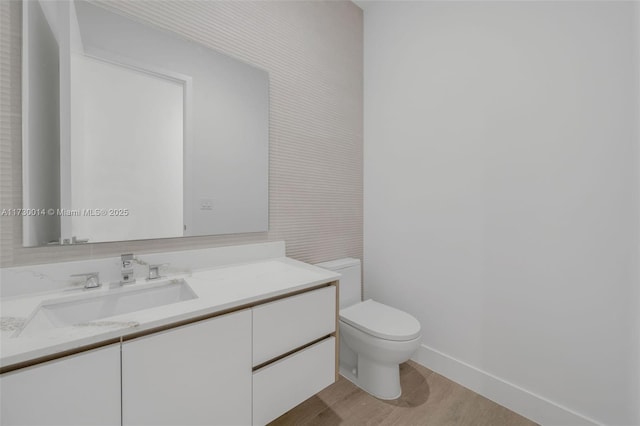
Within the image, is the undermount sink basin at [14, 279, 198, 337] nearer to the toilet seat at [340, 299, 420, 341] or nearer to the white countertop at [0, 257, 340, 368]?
the white countertop at [0, 257, 340, 368]

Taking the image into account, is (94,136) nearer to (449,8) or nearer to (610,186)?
(449,8)

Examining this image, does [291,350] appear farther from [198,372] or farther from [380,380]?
[380,380]

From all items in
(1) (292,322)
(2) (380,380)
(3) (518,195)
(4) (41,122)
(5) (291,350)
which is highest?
(4) (41,122)

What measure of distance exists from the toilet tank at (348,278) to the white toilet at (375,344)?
0.4 inches

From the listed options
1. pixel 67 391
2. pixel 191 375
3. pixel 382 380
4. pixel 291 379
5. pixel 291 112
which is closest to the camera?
pixel 67 391

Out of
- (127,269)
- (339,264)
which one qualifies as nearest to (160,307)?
(127,269)

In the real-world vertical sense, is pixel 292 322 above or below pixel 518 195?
below

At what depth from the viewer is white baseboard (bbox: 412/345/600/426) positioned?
1.34 meters

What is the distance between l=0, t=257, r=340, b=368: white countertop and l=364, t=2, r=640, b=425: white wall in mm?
964

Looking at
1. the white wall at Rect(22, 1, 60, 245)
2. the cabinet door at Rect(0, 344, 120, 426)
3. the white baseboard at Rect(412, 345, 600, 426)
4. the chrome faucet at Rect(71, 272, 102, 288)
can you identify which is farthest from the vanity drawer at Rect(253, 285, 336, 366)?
the white baseboard at Rect(412, 345, 600, 426)

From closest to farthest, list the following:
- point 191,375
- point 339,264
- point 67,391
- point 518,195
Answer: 1. point 67,391
2. point 191,375
3. point 518,195
4. point 339,264

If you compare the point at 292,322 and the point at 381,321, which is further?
the point at 381,321

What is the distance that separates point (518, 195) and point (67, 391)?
1982mm

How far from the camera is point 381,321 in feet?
5.25
